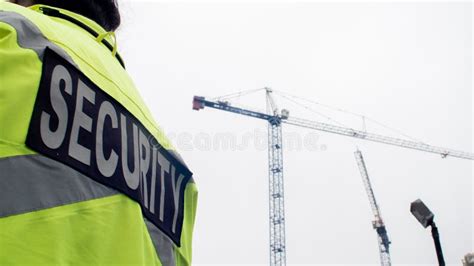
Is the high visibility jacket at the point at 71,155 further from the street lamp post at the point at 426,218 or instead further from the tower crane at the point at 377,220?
the tower crane at the point at 377,220

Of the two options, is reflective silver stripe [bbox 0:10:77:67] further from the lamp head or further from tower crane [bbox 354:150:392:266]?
tower crane [bbox 354:150:392:266]

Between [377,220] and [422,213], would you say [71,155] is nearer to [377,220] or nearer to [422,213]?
[422,213]

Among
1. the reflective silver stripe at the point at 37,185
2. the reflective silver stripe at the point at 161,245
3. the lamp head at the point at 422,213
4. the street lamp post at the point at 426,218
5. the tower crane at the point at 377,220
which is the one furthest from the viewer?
the tower crane at the point at 377,220

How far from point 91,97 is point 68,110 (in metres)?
0.10

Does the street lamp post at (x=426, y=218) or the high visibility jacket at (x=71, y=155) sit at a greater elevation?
the street lamp post at (x=426, y=218)

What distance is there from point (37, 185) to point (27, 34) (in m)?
0.32

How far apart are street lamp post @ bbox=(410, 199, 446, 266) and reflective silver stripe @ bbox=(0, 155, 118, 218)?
4643 millimetres

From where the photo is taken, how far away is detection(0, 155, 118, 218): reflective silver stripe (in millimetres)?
787

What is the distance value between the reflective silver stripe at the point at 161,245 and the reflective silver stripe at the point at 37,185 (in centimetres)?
30

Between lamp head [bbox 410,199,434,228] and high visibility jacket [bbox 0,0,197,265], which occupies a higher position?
lamp head [bbox 410,199,434,228]

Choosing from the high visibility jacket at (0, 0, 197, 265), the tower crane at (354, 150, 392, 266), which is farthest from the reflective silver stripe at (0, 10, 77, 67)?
the tower crane at (354, 150, 392, 266)

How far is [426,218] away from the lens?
4949mm

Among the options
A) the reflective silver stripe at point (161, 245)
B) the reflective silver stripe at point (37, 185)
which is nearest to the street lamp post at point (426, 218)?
the reflective silver stripe at point (161, 245)

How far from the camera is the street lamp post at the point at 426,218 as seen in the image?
482 centimetres
